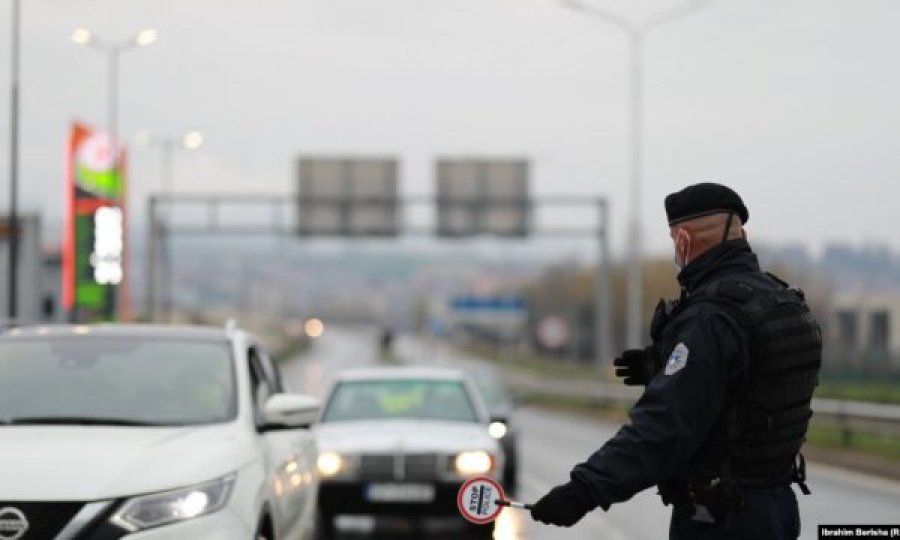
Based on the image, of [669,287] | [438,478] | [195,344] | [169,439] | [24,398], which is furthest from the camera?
[669,287]

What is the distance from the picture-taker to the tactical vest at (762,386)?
479cm

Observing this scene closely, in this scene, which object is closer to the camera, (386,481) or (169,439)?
(169,439)

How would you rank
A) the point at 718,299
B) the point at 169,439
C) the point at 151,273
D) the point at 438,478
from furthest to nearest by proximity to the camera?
the point at 151,273
the point at 438,478
the point at 169,439
the point at 718,299

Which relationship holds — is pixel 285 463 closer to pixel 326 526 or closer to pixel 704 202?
pixel 326 526

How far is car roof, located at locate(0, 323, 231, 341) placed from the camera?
28.3 ft

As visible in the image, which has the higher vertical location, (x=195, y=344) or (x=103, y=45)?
(x=103, y=45)

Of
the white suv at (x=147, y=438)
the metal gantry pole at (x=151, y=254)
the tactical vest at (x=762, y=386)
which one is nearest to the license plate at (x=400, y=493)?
the white suv at (x=147, y=438)

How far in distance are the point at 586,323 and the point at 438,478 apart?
13947 centimetres

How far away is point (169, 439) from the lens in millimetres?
7375

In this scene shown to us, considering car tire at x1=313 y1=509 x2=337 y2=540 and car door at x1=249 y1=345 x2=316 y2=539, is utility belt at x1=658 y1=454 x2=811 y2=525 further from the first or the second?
car tire at x1=313 y1=509 x2=337 y2=540

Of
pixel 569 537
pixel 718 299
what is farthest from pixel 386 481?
pixel 718 299

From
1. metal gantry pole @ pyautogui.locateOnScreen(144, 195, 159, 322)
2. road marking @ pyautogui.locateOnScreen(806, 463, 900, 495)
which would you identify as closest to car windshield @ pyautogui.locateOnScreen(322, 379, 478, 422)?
road marking @ pyautogui.locateOnScreen(806, 463, 900, 495)

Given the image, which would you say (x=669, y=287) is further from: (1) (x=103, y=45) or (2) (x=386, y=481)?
(2) (x=386, y=481)

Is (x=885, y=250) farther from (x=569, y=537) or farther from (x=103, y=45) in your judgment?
(x=569, y=537)
